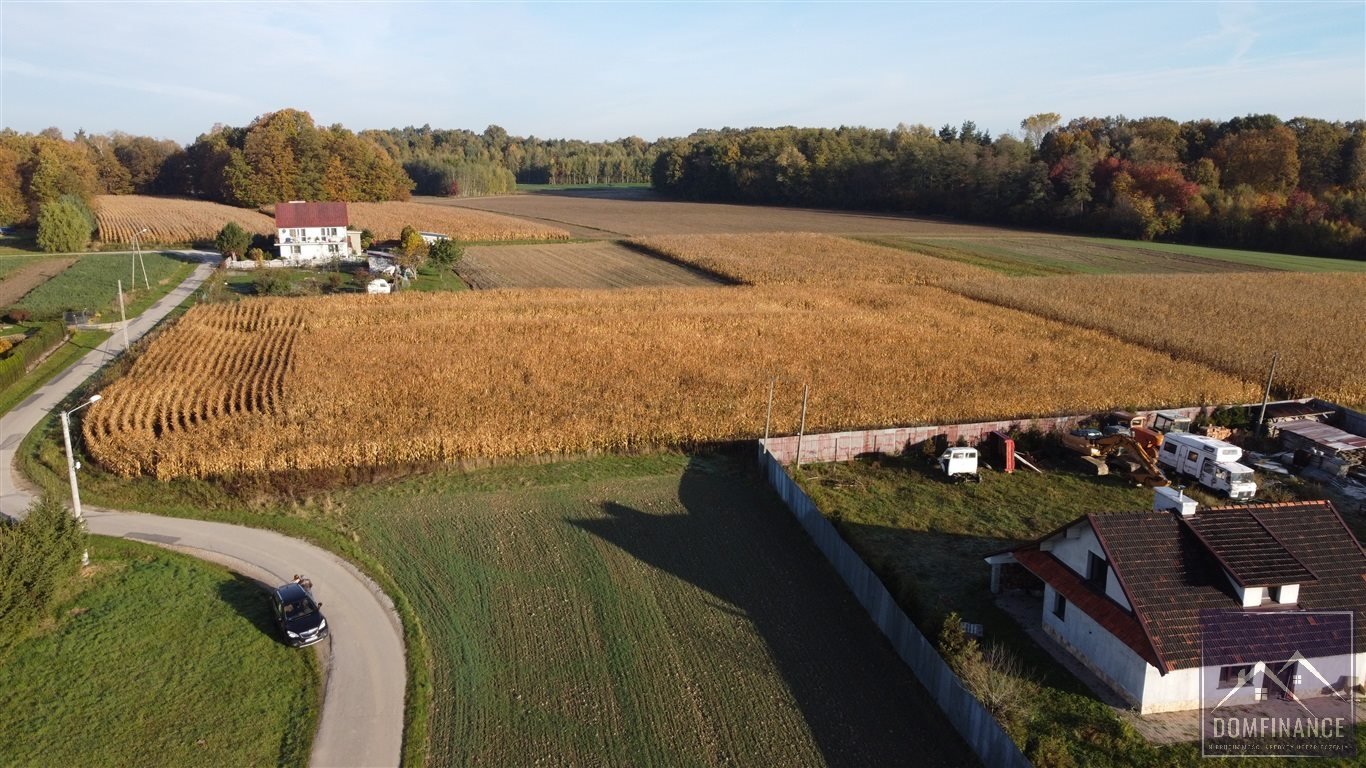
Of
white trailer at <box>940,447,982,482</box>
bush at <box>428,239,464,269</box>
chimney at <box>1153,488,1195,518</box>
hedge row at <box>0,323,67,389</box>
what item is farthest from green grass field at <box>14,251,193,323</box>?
chimney at <box>1153,488,1195,518</box>

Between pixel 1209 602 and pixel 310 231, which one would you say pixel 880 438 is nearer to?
pixel 1209 602

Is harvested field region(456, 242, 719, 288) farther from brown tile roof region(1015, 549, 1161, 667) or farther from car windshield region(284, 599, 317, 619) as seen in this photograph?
brown tile roof region(1015, 549, 1161, 667)

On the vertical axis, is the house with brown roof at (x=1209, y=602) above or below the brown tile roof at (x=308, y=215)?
below

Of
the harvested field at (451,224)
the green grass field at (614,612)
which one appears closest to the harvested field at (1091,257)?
the harvested field at (451,224)

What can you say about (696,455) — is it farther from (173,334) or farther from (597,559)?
(173,334)

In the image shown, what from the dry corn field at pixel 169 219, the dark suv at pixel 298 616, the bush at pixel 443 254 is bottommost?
the dark suv at pixel 298 616

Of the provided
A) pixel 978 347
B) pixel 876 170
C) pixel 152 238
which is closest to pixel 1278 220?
pixel 876 170
